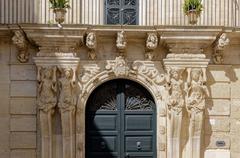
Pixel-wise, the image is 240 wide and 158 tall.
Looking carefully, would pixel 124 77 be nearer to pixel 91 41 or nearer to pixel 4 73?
pixel 91 41

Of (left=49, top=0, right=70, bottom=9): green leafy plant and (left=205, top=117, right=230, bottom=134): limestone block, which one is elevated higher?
(left=49, top=0, right=70, bottom=9): green leafy plant

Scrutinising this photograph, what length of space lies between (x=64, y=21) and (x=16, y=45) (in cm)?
96

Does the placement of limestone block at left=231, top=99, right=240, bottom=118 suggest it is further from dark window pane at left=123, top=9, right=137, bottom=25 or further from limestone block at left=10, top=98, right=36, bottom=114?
limestone block at left=10, top=98, right=36, bottom=114

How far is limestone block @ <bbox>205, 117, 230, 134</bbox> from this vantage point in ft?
35.1

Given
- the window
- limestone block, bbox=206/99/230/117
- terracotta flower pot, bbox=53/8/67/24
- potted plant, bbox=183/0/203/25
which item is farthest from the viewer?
the window

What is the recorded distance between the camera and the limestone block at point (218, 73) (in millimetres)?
10695

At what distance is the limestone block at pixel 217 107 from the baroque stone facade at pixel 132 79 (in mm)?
18

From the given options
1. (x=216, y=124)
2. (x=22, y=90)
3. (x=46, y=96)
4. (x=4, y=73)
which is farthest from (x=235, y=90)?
(x=4, y=73)

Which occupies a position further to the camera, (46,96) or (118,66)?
(118,66)

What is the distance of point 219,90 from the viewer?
1071 centimetres

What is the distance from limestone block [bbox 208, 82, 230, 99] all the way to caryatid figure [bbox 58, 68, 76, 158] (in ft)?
8.30

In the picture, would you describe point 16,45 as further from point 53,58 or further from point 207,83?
point 207,83

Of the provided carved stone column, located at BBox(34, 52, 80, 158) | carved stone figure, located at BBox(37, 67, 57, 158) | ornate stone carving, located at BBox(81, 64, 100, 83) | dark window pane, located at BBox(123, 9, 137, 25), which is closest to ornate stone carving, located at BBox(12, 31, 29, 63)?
carved stone column, located at BBox(34, 52, 80, 158)

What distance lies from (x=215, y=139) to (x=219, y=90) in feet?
2.97
